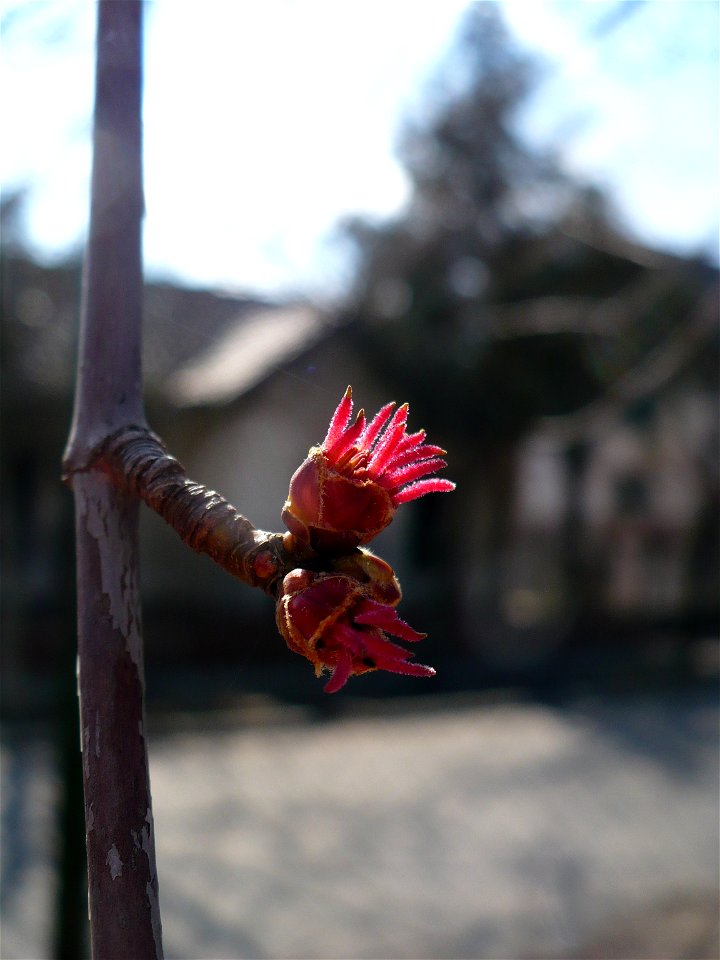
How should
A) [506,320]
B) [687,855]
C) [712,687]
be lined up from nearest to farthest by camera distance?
[687,855]
[506,320]
[712,687]

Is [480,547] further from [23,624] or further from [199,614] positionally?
[23,624]

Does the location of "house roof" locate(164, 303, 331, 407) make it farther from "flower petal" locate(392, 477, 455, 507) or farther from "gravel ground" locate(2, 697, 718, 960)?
"flower petal" locate(392, 477, 455, 507)

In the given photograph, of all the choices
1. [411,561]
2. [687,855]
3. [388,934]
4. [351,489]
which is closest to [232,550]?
[351,489]

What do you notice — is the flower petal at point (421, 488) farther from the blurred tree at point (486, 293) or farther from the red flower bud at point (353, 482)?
the blurred tree at point (486, 293)

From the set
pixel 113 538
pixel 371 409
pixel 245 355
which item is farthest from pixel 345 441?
pixel 371 409

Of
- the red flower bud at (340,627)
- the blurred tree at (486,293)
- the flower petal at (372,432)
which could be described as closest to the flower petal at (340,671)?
the red flower bud at (340,627)

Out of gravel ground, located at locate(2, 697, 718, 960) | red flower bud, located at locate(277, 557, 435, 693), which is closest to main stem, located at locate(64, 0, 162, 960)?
red flower bud, located at locate(277, 557, 435, 693)
